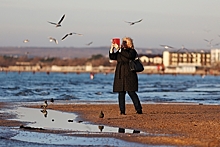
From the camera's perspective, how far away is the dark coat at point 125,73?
1631cm

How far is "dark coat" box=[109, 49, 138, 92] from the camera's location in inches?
642

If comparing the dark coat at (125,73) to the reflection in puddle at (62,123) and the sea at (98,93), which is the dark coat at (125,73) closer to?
the reflection in puddle at (62,123)

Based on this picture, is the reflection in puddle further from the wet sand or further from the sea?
the sea

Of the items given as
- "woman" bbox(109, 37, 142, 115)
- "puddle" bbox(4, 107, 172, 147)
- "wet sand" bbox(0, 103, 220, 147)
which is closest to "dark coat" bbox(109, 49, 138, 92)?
"woman" bbox(109, 37, 142, 115)

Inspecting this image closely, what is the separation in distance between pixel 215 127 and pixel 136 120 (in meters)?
2.33

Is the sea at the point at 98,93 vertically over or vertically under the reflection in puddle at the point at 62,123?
under

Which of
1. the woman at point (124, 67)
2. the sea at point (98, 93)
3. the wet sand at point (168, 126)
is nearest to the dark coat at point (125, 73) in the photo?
the woman at point (124, 67)

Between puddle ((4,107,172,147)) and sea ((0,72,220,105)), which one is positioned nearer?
puddle ((4,107,172,147))

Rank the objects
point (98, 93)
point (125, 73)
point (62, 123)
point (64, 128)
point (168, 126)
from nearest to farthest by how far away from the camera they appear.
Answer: point (64, 128) → point (168, 126) → point (62, 123) → point (125, 73) → point (98, 93)

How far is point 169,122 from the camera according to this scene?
48.4ft

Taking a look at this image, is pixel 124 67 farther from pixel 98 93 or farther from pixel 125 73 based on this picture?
pixel 98 93

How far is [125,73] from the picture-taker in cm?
1638

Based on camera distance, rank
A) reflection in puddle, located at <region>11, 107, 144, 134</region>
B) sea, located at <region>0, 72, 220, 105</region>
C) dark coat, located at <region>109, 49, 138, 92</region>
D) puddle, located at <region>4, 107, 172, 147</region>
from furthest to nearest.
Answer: sea, located at <region>0, 72, 220, 105</region>
dark coat, located at <region>109, 49, 138, 92</region>
reflection in puddle, located at <region>11, 107, 144, 134</region>
puddle, located at <region>4, 107, 172, 147</region>

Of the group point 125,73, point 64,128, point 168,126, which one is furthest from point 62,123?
point 168,126
